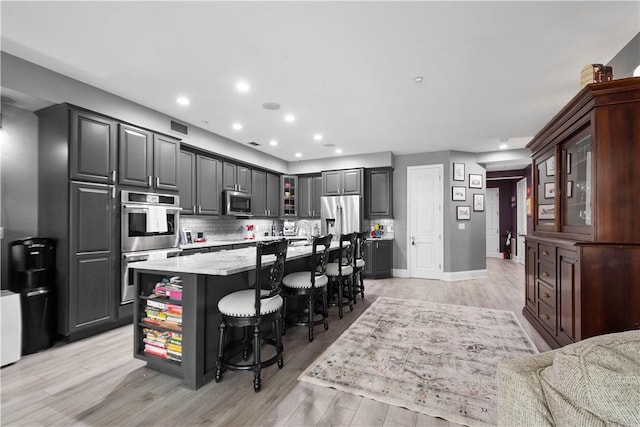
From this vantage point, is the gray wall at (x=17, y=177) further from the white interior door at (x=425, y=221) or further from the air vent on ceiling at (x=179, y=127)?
the white interior door at (x=425, y=221)

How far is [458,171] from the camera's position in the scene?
6195 millimetres

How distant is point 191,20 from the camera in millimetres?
2213

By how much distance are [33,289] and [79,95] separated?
81.3 inches

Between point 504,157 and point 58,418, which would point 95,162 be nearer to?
point 58,418

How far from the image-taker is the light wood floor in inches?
70.2

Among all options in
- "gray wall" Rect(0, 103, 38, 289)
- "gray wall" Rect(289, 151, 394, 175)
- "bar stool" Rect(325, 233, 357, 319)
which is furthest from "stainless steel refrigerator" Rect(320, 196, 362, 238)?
"gray wall" Rect(0, 103, 38, 289)

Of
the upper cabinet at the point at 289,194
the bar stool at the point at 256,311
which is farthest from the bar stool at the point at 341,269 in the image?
the upper cabinet at the point at 289,194

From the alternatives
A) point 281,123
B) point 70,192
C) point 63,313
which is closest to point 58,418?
point 63,313

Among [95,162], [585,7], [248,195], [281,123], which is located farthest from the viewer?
[248,195]

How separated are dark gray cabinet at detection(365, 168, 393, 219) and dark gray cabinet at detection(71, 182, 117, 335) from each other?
4769 millimetres

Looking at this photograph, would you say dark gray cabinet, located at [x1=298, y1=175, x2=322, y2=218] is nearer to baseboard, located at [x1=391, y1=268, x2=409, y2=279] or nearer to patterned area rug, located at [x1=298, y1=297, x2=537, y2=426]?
baseboard, located at [x1=391, y1=268, x2=409, y2=279]

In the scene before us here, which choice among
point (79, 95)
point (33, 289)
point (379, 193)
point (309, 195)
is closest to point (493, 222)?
point (379, 193)

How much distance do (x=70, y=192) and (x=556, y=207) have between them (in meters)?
4.97

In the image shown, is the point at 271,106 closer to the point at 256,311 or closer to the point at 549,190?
the point at 256,311
